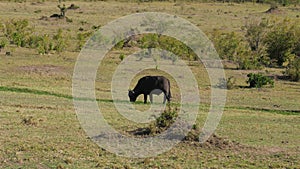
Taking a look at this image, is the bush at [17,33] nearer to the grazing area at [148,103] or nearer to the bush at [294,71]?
the grazing area at [148,103]

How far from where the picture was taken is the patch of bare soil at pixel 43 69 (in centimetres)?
2812

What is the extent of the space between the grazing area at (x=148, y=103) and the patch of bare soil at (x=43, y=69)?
0.18ft

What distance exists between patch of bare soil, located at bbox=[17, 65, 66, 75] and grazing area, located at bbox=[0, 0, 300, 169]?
55 millimetres

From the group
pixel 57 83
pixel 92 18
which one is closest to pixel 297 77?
pixel 57 83

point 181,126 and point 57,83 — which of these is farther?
point 57,83

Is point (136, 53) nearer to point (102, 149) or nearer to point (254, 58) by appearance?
point (254, 58)

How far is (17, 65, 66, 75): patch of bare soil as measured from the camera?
28.1 m

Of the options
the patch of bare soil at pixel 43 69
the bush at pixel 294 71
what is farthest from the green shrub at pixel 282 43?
the patch of bare soil at pixel 43 69

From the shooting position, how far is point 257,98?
24.9m

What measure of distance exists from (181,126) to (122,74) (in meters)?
14.3

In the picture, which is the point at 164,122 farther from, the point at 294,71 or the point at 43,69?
the point at 294,71

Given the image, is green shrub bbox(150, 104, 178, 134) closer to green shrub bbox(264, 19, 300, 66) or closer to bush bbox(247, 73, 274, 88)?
bush bbox(247, 73, 274, 88)

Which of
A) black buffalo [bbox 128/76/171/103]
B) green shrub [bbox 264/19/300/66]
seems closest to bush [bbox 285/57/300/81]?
green shrub [bbox 264/19/300/66]

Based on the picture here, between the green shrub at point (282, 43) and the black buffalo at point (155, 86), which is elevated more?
the green shrub at point (282, 43)
